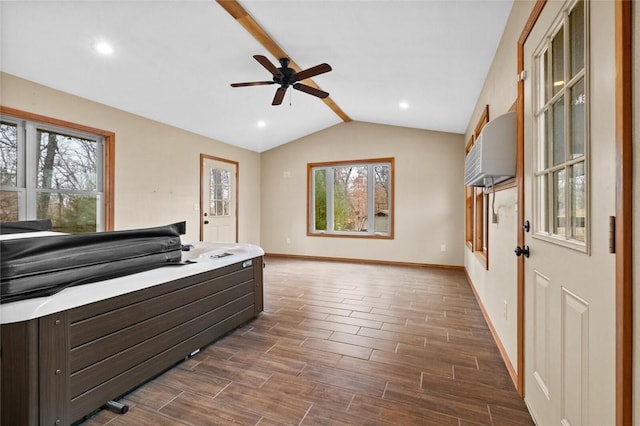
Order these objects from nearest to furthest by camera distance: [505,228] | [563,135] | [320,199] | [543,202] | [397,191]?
[563,135], [543,202], [505,228], [397,191], [320,199]

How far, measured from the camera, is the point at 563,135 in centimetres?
128

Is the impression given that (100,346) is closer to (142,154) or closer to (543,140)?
(543,140)

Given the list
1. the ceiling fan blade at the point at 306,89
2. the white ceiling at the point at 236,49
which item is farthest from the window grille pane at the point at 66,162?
the ceiling fan blade at the point at 306,89

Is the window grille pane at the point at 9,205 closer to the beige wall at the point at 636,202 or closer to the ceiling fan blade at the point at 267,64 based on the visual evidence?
the ceiling fan blade at the point at 267,64

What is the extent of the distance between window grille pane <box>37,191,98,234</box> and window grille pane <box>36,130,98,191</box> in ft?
0.36

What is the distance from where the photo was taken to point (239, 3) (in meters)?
2.58

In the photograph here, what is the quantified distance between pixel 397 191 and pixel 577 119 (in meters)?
4.71

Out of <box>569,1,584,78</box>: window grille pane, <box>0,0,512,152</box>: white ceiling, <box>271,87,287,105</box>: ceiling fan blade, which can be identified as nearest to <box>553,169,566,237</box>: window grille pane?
<box>569,1,584,78</box>: window grille pane

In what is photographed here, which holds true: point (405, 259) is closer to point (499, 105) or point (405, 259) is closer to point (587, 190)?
point (499, 105)

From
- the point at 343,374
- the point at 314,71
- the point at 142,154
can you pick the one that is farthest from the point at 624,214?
the point at 142,154

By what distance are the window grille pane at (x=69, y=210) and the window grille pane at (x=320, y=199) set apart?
391 cm

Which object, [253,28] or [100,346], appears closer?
[100,346]

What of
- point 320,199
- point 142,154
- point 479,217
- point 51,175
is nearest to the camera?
point 51,175

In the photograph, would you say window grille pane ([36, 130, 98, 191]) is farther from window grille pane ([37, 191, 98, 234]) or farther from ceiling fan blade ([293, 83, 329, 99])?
ceiling fan blade ([293, 83, 329, 99])
